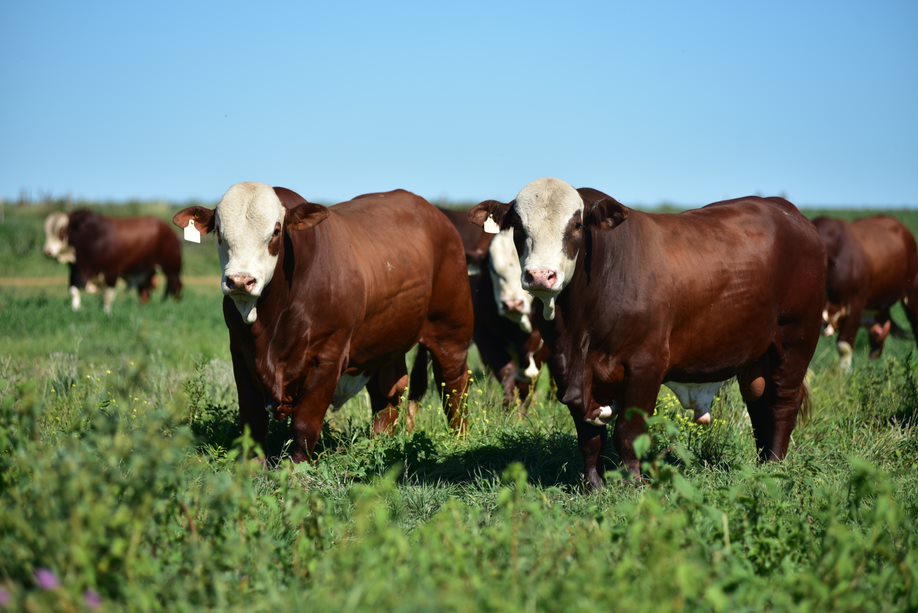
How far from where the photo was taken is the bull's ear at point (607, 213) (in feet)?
20.9

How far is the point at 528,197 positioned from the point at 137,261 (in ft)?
65.8

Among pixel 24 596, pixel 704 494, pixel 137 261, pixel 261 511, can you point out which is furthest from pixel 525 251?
pixel 137 261

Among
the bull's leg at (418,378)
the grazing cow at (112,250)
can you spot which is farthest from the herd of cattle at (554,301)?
the grazing cow at (112,250)

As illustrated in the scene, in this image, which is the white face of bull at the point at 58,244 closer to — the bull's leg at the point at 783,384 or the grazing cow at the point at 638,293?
the grazing cow at the point at 638,293

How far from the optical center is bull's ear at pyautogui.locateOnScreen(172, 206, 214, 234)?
278 inches

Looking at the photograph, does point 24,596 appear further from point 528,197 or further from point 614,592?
point 528,197

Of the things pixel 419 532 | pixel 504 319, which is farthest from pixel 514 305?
pixel 419 532

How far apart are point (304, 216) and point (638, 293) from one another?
2256 mm

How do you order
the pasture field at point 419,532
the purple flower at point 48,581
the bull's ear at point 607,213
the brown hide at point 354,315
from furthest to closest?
the brown hide at point 354,315 → the bull's ear at point 607,213 → the pasture field at point 419,532 → the purple flower at point 48,581

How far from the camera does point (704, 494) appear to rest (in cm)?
553

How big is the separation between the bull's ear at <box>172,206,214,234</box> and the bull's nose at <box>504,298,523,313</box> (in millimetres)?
4135

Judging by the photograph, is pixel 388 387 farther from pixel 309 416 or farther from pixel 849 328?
pixel 849 328

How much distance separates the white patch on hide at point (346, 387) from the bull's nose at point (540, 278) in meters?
2.43

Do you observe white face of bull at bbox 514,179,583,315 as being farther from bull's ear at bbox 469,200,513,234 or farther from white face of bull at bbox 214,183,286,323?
white face of bull at bbox 214,183,286,323
